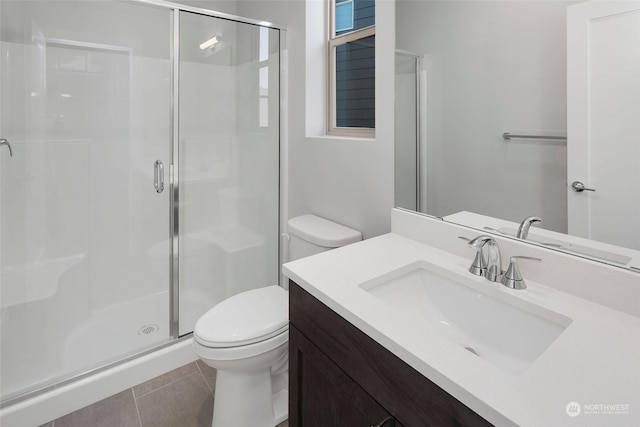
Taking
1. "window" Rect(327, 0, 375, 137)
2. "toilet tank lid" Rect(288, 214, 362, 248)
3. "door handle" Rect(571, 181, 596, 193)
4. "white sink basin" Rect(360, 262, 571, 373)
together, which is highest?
"window" Rect(327, 0, 375, 137)

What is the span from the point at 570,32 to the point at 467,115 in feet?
1.13

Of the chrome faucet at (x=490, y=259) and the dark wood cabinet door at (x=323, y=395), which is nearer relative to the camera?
the dark wood cabinet door at (x=323, y=395)

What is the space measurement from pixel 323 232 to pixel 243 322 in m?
0.56

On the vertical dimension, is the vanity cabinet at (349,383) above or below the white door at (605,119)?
below

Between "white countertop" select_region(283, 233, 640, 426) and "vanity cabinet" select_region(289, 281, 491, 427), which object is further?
"vanity cabinet" select_region(289, 281, 491, 427)

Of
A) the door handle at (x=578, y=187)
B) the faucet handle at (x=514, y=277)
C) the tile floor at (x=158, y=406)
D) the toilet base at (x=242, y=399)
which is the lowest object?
the tile floor at (x=158, y=406)

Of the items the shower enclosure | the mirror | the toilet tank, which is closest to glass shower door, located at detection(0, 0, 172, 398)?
the shower enclosure

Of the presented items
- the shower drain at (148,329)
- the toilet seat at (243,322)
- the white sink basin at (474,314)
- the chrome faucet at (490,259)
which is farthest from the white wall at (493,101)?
the shower drain at (148,329)

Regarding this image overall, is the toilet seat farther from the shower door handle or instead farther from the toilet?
the shower door handle

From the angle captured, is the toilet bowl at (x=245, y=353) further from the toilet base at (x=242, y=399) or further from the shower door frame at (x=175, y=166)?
the shower door frame at (x=175, y=166)

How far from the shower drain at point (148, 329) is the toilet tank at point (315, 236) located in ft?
3.17

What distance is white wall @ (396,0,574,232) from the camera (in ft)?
3.24

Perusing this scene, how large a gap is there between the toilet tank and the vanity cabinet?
22.9 inches

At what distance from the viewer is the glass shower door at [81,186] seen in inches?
72.5
